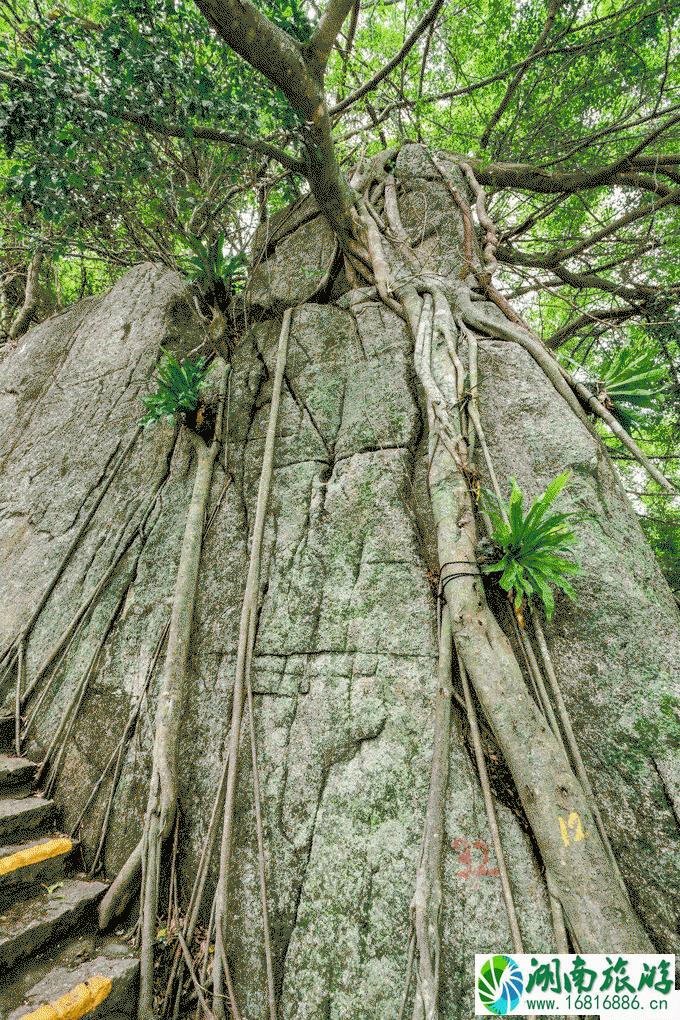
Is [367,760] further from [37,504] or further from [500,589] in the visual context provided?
[37,504]

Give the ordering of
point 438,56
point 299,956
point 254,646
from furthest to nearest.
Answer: point 438,56
point 254,646
point 299,956

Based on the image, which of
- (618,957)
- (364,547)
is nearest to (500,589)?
(364,547)

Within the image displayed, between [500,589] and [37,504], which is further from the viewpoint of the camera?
[37,504]

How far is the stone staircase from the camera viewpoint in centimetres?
162

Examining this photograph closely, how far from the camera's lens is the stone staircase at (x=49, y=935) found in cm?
162

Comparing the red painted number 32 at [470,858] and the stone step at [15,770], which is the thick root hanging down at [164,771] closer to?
the stone step at [15,770]

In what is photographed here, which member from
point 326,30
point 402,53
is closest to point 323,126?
point 326,30

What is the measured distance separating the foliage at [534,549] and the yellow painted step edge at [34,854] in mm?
2437

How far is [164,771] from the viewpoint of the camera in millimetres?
2129

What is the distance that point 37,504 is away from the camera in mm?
3654

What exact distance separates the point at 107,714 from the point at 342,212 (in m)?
3.71

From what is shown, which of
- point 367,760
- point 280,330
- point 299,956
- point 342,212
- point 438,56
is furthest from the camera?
point 438,56

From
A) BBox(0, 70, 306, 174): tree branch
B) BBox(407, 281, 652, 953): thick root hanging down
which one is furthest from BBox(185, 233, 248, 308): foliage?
BBox(407, 281, 652, 953): thick root hanging down

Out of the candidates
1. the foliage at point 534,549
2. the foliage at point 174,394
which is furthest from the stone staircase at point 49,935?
the foliage at point 174,394
